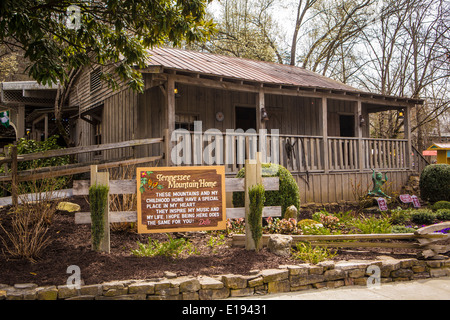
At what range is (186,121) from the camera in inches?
453

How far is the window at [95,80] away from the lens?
43.7ft

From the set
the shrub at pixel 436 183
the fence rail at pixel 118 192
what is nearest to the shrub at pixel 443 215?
the shrub at pixel 436 183

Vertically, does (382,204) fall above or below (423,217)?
above

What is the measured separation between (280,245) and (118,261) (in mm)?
2352

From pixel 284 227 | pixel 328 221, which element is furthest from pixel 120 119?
pixel 328 221

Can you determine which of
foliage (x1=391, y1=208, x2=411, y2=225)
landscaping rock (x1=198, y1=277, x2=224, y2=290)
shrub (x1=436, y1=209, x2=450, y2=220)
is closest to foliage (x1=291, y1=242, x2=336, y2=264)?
landscaping rock (x1=198, y1=277, x2=224, y2=290)

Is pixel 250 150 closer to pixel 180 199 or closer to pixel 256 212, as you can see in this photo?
pixel 256 212

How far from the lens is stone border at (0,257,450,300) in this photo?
13.1 feet

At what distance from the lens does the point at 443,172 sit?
1073 centimetres

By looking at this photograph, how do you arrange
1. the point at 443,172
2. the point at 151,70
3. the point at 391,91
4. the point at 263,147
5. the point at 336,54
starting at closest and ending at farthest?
the point at 151,70 < the point at 263,147 < the point at 443,172 < the point at 391,91 < the point at 336,54

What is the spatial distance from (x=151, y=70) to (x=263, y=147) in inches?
144
